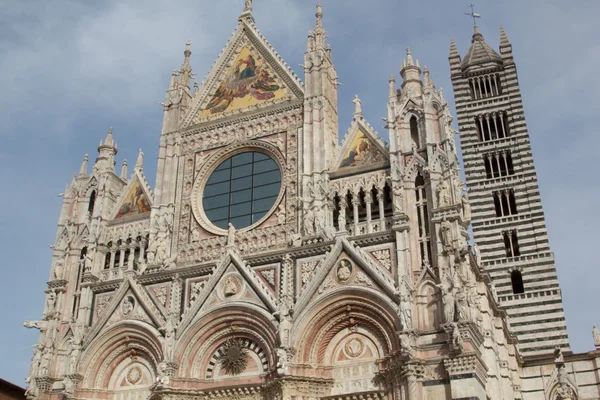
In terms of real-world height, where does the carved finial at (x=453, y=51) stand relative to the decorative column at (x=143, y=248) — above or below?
above

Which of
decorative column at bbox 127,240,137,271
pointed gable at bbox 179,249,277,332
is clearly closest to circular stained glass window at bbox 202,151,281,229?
pointed gable at bbox 179,249,277,332

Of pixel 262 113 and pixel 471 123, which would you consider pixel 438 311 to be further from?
pixel 471 123

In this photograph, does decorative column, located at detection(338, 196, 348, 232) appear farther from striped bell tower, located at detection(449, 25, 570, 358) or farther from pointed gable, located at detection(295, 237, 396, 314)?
striped bell tower, located at detection(449, 25, 570, 358)

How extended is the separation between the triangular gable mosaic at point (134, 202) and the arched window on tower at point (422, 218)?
9932 mm

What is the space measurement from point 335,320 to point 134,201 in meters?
9.76

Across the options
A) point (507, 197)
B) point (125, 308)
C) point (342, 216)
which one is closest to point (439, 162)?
point (342, 216)

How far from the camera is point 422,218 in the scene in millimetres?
20219

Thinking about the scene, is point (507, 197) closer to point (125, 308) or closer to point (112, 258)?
point (112, 258)

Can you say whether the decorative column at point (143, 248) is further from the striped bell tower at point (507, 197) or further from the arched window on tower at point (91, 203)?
the striped bell tower at point (507, 197)

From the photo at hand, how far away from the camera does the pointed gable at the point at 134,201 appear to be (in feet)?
83.7

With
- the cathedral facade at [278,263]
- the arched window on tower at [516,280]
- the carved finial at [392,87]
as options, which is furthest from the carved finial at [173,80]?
the arched window on tower at [516,280]

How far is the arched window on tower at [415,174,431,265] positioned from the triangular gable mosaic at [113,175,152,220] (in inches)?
391

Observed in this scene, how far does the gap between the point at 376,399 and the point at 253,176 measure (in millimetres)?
9080

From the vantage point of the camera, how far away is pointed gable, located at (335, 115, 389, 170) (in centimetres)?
2245
